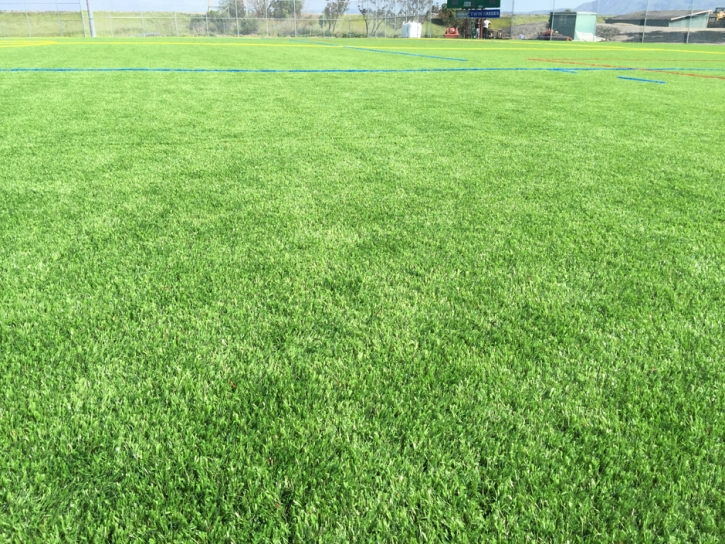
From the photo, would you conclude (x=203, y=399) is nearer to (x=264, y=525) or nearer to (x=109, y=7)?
(x=264, y=525)

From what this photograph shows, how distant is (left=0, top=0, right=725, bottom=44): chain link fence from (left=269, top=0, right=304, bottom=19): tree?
0.08 m

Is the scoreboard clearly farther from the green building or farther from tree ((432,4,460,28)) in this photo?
tree ((432,4,460,28))

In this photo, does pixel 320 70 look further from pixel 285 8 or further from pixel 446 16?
pixel 446 16

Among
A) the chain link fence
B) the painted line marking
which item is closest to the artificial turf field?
the painted line marking

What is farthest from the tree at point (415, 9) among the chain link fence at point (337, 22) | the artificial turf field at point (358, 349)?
the artificial turf field at point (358, 349)

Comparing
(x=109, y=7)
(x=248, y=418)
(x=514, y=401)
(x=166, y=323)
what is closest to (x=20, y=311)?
(x=166, y=323)

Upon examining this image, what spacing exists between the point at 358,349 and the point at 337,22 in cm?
4466

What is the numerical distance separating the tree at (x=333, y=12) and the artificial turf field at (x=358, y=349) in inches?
1649

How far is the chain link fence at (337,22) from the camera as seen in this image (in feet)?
111

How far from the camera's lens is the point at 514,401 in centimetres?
135

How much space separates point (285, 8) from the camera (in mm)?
40531

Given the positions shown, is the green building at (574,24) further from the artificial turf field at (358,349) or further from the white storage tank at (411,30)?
the artificial turf field at (358,349)

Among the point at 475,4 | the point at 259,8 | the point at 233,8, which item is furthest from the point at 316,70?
the point at 259,8

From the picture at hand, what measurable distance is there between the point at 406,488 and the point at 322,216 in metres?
1.72
